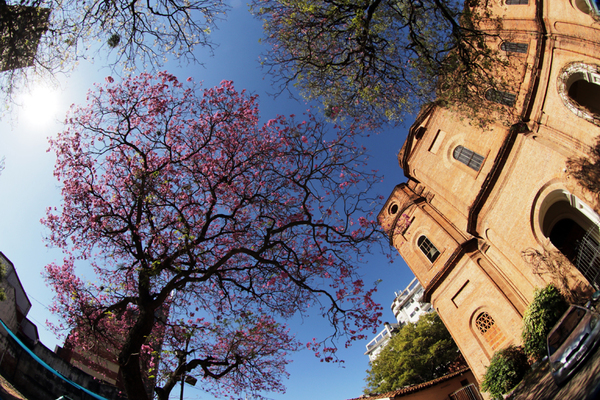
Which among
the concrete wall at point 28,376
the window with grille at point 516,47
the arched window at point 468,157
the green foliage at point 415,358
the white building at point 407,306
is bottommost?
the concrete wall at point 28,376

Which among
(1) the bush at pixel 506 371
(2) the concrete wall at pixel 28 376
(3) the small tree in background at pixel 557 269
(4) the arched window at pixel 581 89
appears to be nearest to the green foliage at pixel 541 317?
(3) the small tree in background at pixel 557 269

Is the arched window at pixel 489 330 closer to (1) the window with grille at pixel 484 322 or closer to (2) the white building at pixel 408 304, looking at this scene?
(1) the window with grille at pixel 484 322

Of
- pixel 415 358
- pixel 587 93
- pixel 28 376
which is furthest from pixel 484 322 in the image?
pixel 28 376

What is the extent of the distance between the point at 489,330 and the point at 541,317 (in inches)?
137

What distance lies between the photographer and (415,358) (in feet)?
83.1

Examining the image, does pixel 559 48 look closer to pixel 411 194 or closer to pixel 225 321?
pixel 411 194

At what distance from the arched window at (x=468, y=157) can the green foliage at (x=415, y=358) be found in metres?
17.5

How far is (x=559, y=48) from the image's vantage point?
472 inches

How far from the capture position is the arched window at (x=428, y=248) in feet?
57.3

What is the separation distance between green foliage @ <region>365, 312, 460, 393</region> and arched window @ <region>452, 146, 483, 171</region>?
17.5 meters

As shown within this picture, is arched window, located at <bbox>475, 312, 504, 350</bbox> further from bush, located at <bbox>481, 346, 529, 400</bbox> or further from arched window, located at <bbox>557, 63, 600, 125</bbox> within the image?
arched window, located at <bbox>557, 63, 600, 125</bbox>

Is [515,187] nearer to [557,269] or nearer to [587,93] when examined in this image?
[557,269]

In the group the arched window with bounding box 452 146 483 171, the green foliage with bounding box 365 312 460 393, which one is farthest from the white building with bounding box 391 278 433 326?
the arched window with bounding box 452 146 483 171

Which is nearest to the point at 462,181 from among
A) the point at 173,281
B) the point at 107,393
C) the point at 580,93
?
the point at 580,93
